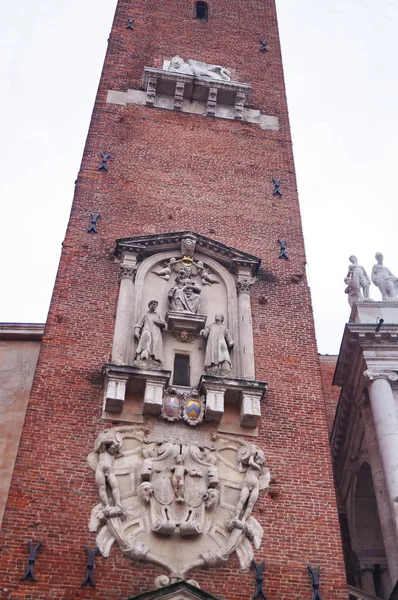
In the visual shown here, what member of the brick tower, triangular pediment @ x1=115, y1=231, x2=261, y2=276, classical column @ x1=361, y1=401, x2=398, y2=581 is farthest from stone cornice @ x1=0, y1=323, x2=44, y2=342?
classical column @ x1=361, y1=401, x2=398, y2=581

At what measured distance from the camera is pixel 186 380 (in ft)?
47.1

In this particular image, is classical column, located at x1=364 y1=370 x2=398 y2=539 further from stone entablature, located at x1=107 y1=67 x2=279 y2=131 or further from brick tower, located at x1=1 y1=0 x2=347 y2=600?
stone entablature, located at x1=107 y1=67 x2=279 y2=131

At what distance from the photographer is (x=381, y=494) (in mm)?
15008

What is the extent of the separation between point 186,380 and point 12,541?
418 centimetres

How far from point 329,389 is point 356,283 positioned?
612cm

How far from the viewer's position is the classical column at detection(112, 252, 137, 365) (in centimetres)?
1435

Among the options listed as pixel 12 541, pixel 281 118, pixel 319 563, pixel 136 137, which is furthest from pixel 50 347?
pixel 281 118

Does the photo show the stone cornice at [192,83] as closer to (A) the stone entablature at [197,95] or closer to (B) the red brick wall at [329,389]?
(A) the stone entablature at [197,95]

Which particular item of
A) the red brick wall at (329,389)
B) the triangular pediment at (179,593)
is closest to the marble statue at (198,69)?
the red brick wall at (329,389)

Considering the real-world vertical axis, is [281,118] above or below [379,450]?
above

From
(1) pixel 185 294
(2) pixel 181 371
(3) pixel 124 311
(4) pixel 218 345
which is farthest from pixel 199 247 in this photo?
(2) pixel 181 371

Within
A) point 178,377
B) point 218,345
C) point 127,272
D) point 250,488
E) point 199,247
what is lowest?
point 250,488

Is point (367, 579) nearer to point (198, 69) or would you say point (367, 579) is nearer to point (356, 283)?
point (356, 283)

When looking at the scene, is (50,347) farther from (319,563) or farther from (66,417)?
(319,563)
